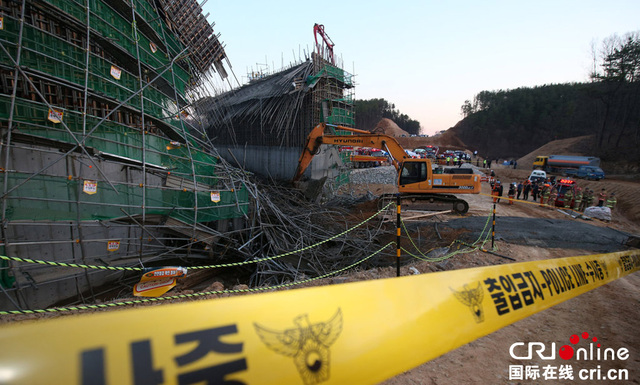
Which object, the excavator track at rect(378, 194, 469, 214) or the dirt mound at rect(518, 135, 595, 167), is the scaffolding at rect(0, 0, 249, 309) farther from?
the dirt mound at rect(518, 135, 595, 167)

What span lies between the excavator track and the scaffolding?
6.78 m

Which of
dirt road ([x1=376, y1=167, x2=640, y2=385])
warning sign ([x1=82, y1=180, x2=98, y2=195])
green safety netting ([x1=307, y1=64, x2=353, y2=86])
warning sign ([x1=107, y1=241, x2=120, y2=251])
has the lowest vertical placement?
dirt road ([x1=376, y1=167, x2=640, y2=385])

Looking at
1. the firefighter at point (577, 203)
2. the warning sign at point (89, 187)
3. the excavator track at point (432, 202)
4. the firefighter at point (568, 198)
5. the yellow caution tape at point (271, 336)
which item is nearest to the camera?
the yellow caution tape at point (271, 336)

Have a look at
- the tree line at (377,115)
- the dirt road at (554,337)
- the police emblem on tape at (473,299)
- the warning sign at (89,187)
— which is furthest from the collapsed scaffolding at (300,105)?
the tree line at (377,115)

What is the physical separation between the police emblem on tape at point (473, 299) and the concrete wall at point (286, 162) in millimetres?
15676

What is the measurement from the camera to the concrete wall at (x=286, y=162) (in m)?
17.8

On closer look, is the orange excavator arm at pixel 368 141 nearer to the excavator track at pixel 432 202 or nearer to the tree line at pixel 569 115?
the excavator track at pixel 432 202

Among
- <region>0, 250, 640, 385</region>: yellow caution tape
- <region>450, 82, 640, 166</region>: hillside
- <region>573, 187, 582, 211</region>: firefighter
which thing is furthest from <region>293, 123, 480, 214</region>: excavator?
<region>450, 82, 640, 166</region>: hillside

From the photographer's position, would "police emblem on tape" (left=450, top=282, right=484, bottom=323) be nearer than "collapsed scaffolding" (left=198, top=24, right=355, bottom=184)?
Yes

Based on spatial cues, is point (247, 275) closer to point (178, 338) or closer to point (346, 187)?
point (178, 338)

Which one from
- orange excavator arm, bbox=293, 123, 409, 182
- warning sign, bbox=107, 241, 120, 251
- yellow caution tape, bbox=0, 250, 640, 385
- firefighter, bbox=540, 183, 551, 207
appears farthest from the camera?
firefighter, bbox=540, 183, 551, 207

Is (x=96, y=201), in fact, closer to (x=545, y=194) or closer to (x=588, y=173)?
(x=545, y=194)

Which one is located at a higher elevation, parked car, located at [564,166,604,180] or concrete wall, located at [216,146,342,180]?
concrete wall, located at [216,146,342,180]

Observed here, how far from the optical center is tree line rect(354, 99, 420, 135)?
72.6 meters
